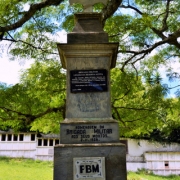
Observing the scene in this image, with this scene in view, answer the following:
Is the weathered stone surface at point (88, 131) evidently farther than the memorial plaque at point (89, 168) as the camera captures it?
Yes

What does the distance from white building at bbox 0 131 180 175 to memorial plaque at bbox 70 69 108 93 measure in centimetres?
1903

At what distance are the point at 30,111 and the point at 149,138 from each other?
17.9m

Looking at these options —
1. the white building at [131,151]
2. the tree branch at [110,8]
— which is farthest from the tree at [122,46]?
the white building at [131,151]

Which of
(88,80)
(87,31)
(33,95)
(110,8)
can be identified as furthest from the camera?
(33,95)

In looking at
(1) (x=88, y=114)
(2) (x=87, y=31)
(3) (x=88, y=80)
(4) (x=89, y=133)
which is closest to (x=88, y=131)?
(4) (x=89, y=133)

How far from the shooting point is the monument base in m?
4.63

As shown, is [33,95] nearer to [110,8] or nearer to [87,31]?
[110,8]

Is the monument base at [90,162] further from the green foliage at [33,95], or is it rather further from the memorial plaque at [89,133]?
the green foliage at [33,95]

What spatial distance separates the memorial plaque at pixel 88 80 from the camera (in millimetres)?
5188

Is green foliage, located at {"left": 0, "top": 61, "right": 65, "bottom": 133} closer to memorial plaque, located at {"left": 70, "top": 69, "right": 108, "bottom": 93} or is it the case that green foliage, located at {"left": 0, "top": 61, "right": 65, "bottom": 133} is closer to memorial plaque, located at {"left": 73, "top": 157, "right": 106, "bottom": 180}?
memorial plaque, located at {"left": 70, "top": 69, "right": 108, "bottom": 93}

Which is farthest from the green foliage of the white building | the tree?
the white building

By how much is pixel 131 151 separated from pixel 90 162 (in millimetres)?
20973

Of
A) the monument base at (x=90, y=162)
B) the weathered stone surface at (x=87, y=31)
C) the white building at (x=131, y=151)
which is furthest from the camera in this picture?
the white building at (x=131, y=151)

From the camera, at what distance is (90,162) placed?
4.68 metres
